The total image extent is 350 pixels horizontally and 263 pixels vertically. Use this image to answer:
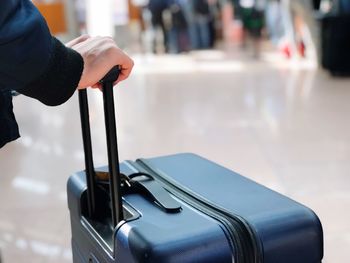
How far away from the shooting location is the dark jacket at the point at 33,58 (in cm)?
68

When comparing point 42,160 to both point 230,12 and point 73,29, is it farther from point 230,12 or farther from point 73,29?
point 230,12

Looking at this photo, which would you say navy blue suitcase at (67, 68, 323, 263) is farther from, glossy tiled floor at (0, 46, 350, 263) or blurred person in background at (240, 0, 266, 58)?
blurred person in background at (240, 0, 266, 58)

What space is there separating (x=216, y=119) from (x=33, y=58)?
11.0 feet

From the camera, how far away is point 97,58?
834mm

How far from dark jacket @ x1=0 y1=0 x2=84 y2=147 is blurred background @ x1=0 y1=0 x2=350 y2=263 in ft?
3.95

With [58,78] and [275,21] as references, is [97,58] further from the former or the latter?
[275,21]

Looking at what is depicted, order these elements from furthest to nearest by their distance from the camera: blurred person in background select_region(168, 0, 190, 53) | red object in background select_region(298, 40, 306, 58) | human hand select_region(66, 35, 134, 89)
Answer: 1. blurred person in background select_region(168, 0, 190, 53)
2. red object in background select_region(298, 40, 306, 58)
3. human hand select_region(66, 35, 134, 89)

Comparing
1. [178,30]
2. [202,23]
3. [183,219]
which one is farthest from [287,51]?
[183,219]

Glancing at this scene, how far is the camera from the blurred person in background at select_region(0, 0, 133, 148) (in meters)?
0.68

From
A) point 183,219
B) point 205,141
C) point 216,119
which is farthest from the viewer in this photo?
point 216,119

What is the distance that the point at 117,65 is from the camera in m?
0.88

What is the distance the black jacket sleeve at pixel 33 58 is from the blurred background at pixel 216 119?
3.95ft

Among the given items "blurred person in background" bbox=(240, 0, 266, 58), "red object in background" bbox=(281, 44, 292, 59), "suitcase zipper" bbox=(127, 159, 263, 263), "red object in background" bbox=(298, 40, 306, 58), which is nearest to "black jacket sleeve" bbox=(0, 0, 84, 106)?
"suitcase zipper" bbox=(127, 159, 263, 263)

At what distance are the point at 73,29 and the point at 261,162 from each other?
737 cm
